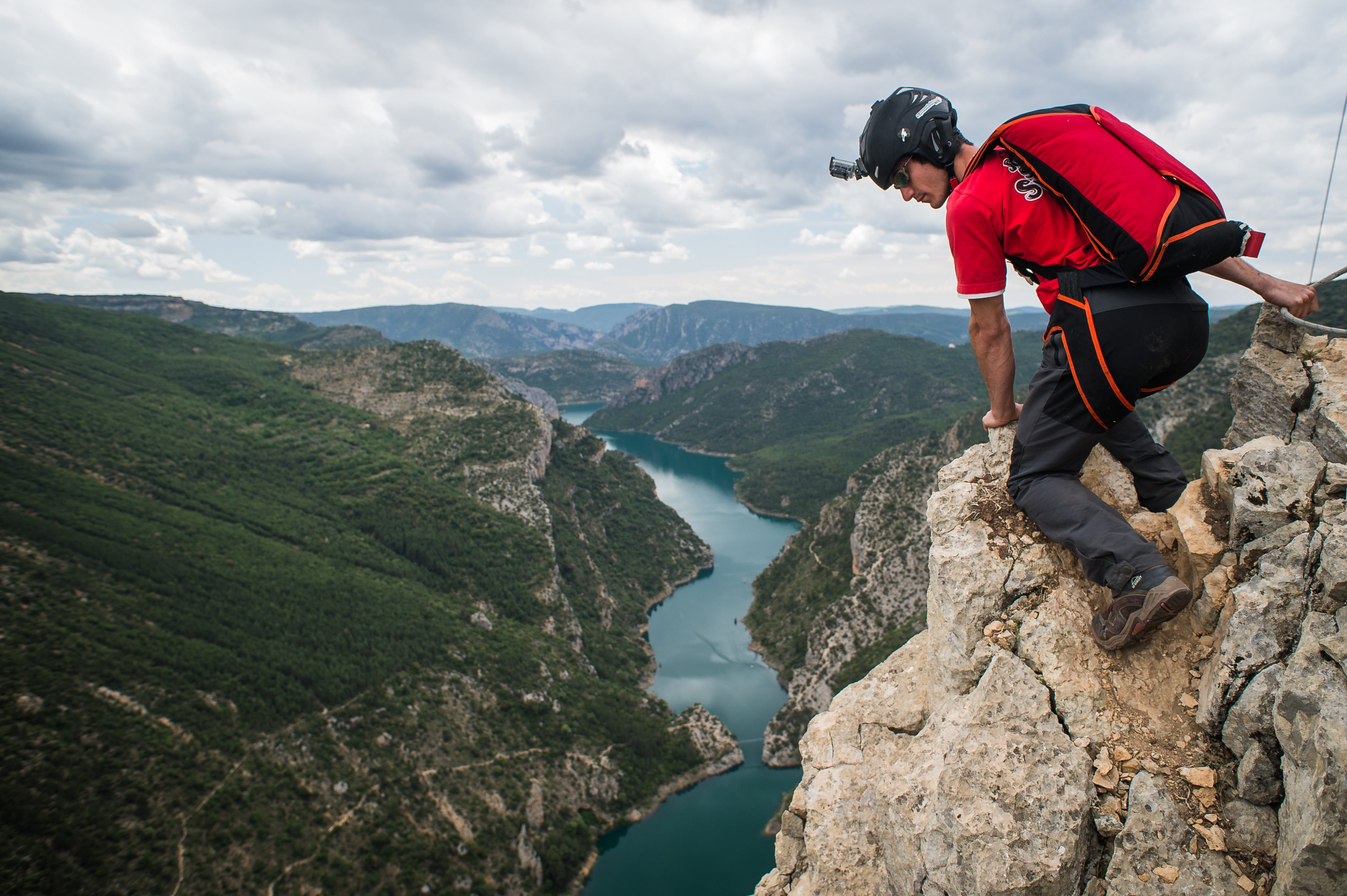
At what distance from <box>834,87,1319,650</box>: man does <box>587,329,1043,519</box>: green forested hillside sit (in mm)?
116558

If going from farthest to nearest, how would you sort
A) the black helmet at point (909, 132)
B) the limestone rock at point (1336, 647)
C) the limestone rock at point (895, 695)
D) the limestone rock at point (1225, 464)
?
the limestone rock at point (895, 695)
the black helmet at point (909, 132)
the limestone rock at point (1225, 464)
the limestone rock at point (1336, 647)

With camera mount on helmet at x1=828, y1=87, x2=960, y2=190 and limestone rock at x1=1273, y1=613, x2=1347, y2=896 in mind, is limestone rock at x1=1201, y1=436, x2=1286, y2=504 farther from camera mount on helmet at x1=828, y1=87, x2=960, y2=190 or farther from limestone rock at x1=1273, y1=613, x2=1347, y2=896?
camera mount on helmet at x1=828, y1=87, x2=960, y2=190

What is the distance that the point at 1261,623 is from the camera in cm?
387

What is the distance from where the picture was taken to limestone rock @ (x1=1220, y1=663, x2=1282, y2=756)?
3676mm

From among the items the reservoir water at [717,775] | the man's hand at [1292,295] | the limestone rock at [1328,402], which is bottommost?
the reservoir water at [717,775]

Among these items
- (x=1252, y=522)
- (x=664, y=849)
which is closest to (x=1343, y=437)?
(x=1252, y=522)

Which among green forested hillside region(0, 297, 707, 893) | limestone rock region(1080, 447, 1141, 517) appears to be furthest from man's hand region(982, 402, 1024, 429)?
green forested hillside region(0, 297, 707, 893)

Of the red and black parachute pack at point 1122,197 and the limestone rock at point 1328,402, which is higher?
the red and black parachute pack at point 1122,197

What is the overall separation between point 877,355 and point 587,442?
414ft

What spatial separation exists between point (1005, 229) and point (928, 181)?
2.73ft

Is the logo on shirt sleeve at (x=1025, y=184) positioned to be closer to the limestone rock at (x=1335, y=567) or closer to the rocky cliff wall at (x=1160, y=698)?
the rocky cliff wall at (x=1160, y=698)

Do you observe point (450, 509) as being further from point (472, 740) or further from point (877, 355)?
point (877, 355)

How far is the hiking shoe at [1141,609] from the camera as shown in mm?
4066

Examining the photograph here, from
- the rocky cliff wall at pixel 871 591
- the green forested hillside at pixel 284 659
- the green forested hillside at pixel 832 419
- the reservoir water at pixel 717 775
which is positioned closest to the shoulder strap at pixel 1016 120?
the green forested hillside at pixel 284 659
